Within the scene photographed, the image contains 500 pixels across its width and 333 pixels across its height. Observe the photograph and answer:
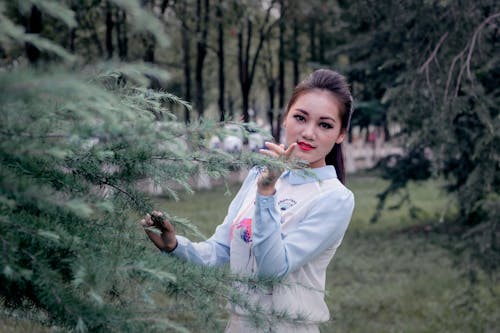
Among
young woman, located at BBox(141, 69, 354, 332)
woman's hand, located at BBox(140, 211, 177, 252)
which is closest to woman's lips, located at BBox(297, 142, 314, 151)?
young woman, located at BBox(141, 69, 354, 332)

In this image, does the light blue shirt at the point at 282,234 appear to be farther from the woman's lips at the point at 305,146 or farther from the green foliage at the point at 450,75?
the green foliage at the point at 450,75

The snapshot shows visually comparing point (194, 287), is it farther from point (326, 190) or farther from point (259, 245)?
point (326, 190)

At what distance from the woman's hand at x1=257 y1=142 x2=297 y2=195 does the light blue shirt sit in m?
0.03

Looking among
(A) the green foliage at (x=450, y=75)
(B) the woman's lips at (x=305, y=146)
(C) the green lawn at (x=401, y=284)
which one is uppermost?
(B) the woman's lips at (x=305, y=146)

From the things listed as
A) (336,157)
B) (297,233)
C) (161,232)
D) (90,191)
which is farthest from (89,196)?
(336,157)

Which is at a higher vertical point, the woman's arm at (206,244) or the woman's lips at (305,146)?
the woman's lips at (305,146)

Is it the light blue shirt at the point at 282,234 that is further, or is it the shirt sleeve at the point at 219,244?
the shirt sleeve at the point at 219,244

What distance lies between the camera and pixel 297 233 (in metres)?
2.38

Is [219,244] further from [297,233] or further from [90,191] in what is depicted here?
[90,191]

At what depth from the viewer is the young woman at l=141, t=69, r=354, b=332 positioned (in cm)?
220

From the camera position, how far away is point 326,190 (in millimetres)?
2525

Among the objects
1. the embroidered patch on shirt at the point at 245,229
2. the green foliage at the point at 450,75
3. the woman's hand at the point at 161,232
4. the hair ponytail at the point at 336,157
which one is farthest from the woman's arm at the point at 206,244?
the green foliage at the point at 450,75

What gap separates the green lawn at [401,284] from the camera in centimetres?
742

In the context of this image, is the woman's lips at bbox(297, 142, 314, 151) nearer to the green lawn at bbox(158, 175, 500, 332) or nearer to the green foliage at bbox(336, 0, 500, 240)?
the green lawn at bbox(158, 175, 500, 332)
